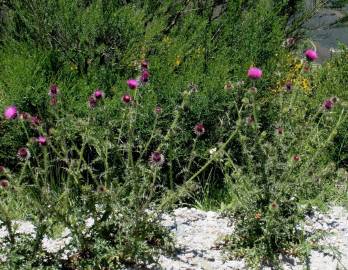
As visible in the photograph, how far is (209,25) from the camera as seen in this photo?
6.77 metres

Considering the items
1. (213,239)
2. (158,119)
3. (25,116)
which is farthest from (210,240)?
(158,119)

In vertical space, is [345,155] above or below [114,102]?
below

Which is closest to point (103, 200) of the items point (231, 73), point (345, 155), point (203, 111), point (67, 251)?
point (67, 251)

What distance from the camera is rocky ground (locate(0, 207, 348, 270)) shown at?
12.8 ft

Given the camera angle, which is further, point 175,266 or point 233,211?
point 233,211

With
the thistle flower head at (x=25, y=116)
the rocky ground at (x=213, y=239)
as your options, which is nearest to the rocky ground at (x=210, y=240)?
the rocky ground at (x=213, y=239)

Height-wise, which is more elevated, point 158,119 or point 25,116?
point 25,116

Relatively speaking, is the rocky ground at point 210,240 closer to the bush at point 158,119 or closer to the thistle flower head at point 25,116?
the bush at point 158,119

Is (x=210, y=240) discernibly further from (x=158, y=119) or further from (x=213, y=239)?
(x=158, y=119)

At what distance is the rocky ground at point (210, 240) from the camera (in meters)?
3.91

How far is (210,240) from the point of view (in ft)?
13.9

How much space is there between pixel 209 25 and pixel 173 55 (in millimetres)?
931

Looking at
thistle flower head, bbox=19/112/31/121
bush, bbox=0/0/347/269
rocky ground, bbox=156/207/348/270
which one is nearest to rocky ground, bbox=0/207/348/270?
rocky ground, bbox=156/207/348/270

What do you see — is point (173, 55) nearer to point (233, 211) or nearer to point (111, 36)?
point (111, 36)
